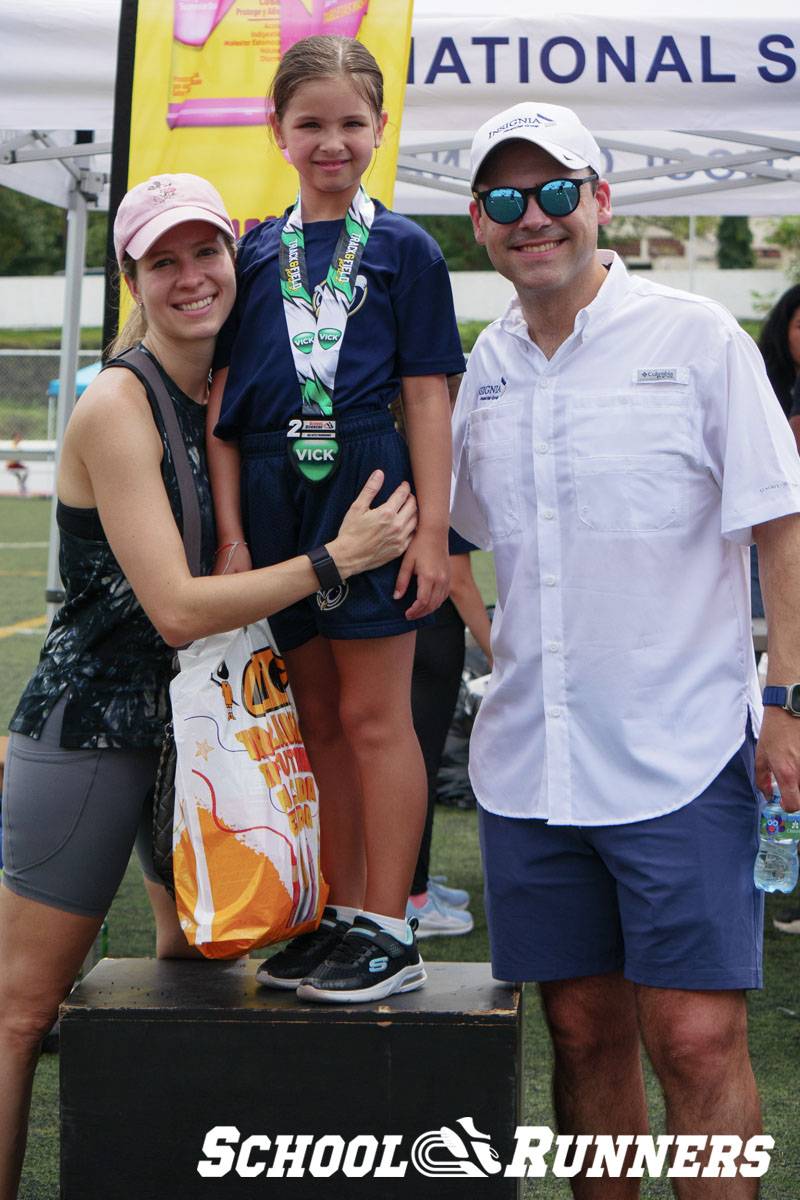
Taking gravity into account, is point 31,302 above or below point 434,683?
above

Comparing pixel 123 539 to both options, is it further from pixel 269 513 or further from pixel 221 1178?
pixel 221 1178

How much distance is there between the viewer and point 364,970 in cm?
235

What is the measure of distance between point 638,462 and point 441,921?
2848 millimetres

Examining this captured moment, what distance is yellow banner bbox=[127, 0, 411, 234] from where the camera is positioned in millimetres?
3447

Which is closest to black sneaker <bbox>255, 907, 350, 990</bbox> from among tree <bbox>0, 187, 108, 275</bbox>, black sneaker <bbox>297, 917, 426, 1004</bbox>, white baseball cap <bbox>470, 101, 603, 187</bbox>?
black sneaker <bbox>297, 917, 426, 1004</bbox>

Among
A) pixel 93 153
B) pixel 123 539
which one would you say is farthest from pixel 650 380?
pixel 93 153

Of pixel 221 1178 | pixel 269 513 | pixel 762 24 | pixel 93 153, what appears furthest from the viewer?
pixel 93 153

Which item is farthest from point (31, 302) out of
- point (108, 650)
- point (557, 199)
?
point (557, 199)

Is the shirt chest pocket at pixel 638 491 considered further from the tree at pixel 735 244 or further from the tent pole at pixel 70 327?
the tree at pixel 735 244

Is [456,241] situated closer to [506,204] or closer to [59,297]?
[59,297]

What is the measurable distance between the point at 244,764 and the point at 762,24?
3.07 m

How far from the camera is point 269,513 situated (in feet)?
7.88

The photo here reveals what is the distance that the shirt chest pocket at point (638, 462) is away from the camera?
2.31 m

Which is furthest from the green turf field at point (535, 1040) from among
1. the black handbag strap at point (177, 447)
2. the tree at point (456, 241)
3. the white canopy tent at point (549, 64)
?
the tree at point (456, 241)
